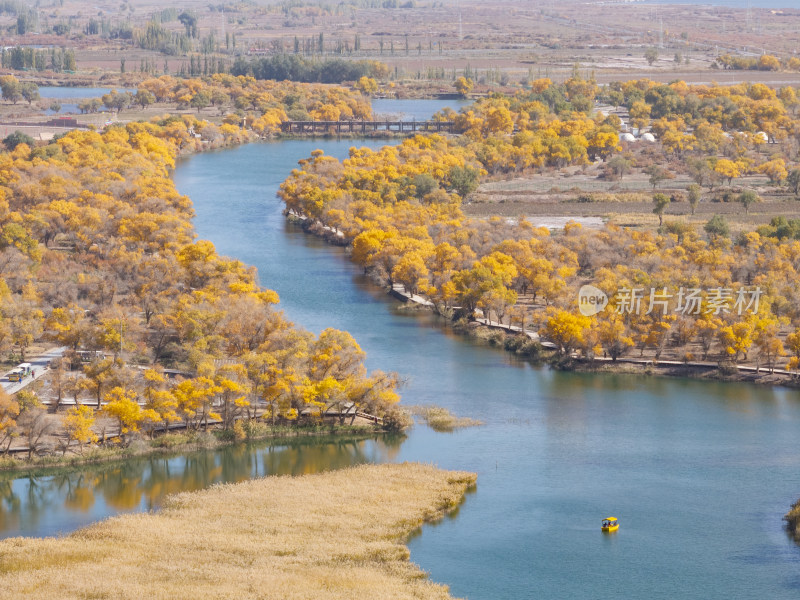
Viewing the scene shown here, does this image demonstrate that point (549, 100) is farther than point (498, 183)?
Yes

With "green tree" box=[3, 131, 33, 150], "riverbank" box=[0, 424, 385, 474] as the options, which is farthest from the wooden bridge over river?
"riverbank" box=[0, 424, 385, 474]

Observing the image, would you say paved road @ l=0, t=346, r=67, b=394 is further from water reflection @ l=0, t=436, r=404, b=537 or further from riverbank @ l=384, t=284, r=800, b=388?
riverbank @ l=384, t=284, r=800, b=388

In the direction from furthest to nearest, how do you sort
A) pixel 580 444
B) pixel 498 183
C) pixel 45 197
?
pixel 498 183, pixel 45 197, pixel 580 444

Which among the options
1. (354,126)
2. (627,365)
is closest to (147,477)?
(627,365)

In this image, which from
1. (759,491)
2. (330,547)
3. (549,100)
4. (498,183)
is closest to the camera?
(330,547)

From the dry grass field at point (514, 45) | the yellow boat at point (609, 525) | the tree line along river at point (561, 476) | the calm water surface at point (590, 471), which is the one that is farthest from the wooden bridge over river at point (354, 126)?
the yellow boat at point (609, 525)

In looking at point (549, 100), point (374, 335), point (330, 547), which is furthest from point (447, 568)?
point (549, 100)

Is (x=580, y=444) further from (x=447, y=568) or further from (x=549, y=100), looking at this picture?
(x=549, y=100)
